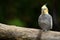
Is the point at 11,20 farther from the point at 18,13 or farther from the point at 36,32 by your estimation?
the point at 36,32

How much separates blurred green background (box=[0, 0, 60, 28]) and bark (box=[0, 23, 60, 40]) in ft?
4.87

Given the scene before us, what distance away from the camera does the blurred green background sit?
5.27 m

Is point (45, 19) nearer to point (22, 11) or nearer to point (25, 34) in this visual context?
point (25, 34)

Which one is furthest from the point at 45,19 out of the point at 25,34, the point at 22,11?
the point at 22,11

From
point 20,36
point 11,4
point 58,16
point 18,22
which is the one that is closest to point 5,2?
point 11,4

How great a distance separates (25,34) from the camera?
3621 mm

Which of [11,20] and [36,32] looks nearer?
[36,32]

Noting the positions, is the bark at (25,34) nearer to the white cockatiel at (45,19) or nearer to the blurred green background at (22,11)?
the white cockatiel at (45,19)

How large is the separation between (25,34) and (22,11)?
1.76 metres


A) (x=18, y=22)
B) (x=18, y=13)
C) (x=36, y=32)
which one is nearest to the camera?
(x=36, y=32)

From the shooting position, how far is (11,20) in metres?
5.25

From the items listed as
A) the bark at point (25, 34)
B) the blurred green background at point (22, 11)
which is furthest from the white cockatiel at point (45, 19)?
the blurred green background at point (22, 11)

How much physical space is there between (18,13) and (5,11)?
0.21 metres

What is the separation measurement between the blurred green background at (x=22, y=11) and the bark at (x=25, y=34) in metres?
1.48
